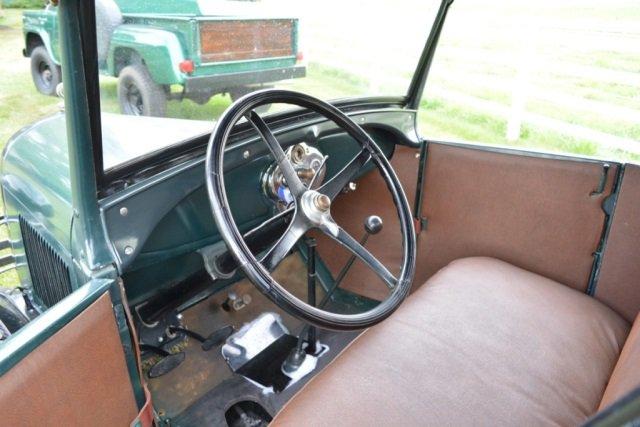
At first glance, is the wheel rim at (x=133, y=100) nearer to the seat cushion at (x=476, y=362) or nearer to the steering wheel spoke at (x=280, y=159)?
the steering wheel spoke at (x=280, y=159)

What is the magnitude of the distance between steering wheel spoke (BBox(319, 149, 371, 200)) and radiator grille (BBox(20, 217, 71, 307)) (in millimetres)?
753

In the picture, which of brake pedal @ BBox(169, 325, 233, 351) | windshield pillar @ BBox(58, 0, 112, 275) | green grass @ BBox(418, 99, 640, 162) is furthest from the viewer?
green grass @ BBox(418, 99, 640, 162)

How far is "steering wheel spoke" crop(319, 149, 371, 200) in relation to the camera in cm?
161

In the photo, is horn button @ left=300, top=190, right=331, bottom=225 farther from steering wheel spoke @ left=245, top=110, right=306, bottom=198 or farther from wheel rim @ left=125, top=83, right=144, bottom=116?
wheel rim @ left=125, top=83, right=144, bottom=116

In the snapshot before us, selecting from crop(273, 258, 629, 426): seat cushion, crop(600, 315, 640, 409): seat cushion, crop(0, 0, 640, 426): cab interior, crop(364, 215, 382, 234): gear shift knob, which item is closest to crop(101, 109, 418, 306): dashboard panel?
crop(0, 0, 640, 426): cab interior

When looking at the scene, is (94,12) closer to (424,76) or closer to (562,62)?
(424,76)

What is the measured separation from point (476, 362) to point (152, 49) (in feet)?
3.98

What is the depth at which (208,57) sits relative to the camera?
147 centimetres

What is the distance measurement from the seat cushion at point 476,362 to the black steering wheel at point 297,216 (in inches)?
7.5

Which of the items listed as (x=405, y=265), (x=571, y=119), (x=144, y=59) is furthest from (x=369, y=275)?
(x=571, y=119)

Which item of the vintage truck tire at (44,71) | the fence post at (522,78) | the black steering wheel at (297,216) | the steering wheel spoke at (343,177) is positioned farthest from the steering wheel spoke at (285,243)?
the fence post at (522,78)

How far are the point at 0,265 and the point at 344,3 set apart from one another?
5.12 feet

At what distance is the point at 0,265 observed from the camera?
188cm

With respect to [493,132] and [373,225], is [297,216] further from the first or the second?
[493,132]
